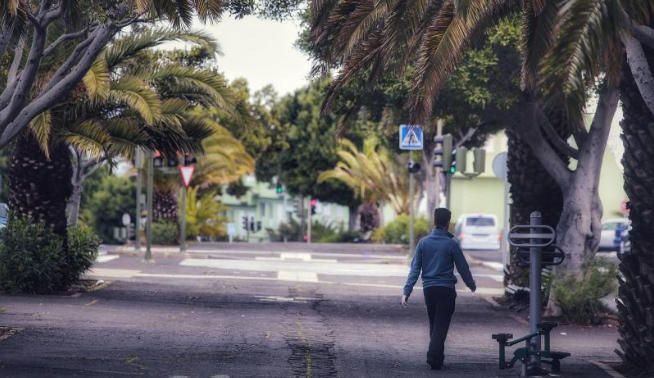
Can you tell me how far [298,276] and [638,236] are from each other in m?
16.8

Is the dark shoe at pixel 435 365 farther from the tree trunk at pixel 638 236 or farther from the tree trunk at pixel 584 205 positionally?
the tree trunk at pixel 584 205

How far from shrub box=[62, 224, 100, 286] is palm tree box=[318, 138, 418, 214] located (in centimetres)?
3716

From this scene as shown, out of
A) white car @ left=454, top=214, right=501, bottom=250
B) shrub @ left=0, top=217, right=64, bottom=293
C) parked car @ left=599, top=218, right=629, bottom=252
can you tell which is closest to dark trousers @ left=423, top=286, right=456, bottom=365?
shrub @ left=0, top=217, right=64, bottom=293

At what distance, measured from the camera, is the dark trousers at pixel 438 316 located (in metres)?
14.2

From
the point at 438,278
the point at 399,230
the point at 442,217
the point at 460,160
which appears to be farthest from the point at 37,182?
the point at 399,230

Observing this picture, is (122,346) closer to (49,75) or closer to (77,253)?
(49,75)

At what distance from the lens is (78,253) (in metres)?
24.6

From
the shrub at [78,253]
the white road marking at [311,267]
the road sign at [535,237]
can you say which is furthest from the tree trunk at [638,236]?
the white road marking at [311,267]

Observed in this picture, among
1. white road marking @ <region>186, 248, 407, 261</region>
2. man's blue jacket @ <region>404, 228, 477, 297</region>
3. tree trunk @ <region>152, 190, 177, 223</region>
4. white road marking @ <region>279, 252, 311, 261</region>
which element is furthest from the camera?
tree trunk @ <region>152, 190, 177, 223</region>

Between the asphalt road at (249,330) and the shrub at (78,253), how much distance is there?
0.61 meters

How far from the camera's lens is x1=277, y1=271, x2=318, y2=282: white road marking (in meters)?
29.5

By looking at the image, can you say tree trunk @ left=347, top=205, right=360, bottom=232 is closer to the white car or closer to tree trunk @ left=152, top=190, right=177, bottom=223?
the white car

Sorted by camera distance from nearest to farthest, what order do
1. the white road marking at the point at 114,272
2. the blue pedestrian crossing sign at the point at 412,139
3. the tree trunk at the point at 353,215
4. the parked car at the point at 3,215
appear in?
the parked car at the point at 3,215 → the white road marking at the point at 114,272 → the blue pedestrian crossing sign at the point at 412,139 → the tree trunk at the point at 353,215

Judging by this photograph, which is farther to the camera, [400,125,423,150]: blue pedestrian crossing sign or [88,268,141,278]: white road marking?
[400,125,423,150]: blue pedestrian crossing sign
